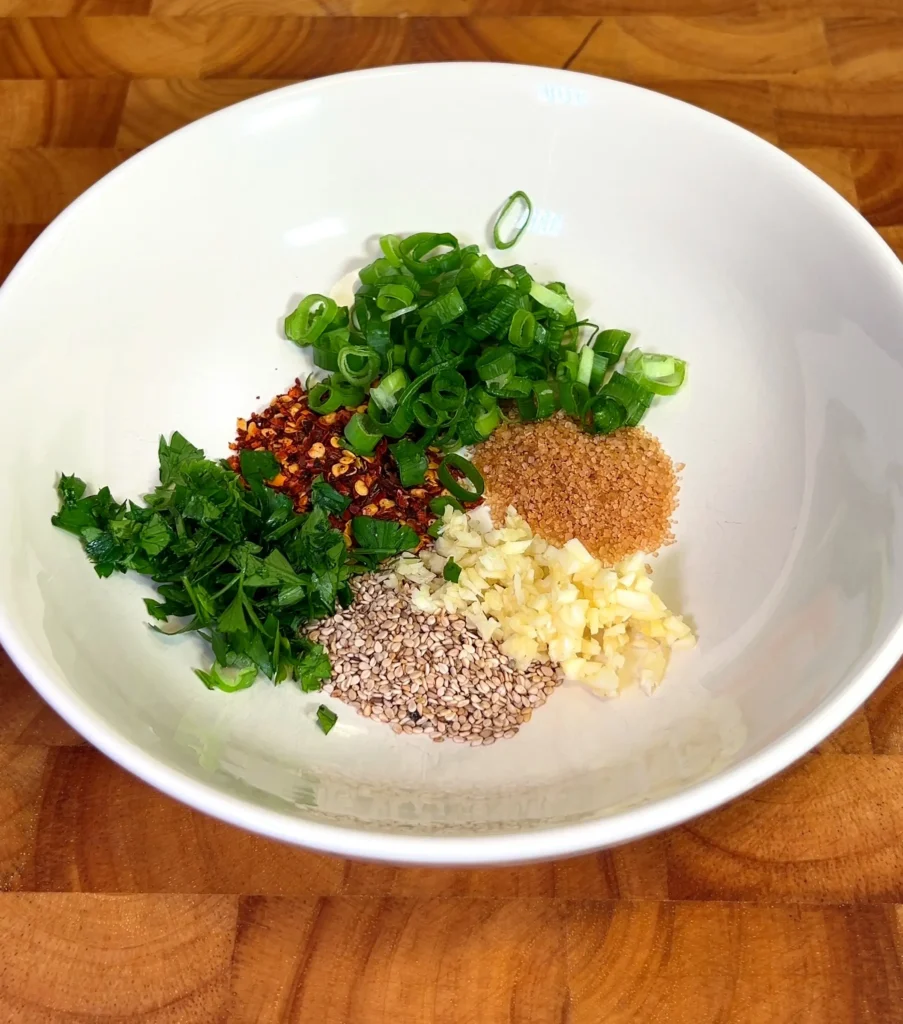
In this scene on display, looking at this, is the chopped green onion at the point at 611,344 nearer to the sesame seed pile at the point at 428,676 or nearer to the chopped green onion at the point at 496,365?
the chopped green onion at the point at 496,365

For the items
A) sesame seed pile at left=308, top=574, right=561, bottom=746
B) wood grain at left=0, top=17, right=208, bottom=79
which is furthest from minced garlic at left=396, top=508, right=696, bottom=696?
wood grain at left=0, top=17, right=208, bottom=79

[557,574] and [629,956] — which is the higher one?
[557,574]

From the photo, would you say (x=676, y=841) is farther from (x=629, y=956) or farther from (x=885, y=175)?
(x=885, y=175)

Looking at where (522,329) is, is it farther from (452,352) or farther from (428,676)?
(428,676)

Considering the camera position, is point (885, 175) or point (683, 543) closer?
point (683, 543)

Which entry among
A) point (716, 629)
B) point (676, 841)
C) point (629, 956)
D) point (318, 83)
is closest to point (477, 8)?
point (318, 83)

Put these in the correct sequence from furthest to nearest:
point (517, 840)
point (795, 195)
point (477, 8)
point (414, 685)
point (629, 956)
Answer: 1. point (477, 8)
2. point (795, 195)
3. point (414, 685)
4. point (629, 956)
5. point (517, 840)

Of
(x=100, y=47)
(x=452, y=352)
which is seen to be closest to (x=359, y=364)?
(x=452, y=352)

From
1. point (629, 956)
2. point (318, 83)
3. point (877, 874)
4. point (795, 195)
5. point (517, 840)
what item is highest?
point (795, 195)
